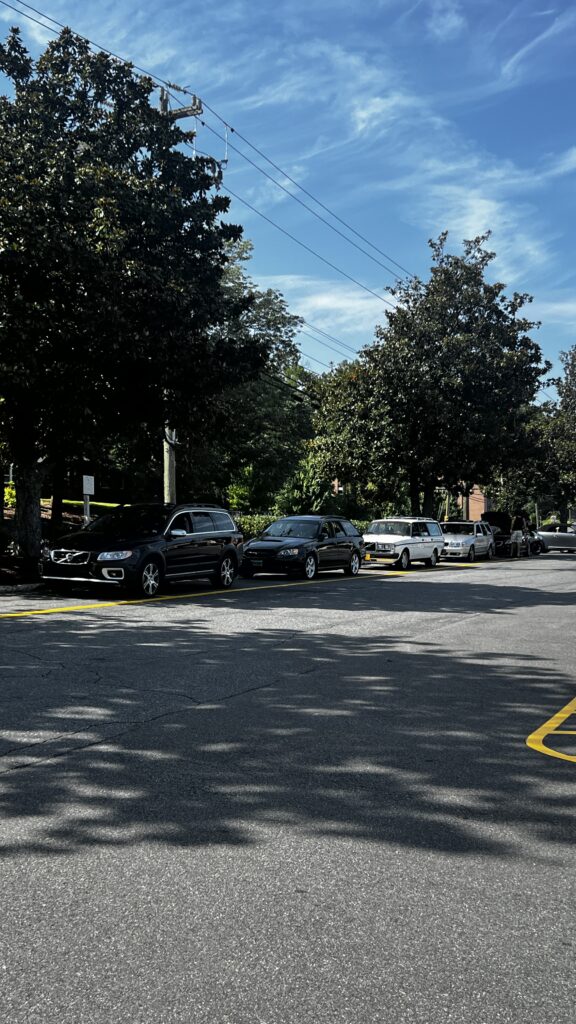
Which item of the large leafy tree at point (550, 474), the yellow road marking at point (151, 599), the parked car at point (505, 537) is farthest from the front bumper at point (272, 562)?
the large leafy tree at point (550, 474)

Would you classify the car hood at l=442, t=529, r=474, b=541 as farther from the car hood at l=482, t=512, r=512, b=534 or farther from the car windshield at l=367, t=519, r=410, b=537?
the car hood at l=482, t=512, r=512, b=534

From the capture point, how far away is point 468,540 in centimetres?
3591

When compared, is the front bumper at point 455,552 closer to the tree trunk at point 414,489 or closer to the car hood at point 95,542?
the tree trunk at point 414,489

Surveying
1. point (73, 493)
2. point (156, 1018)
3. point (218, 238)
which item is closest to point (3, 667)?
point (156, 1018)

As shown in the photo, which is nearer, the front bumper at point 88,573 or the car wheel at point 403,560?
the front bumper at point 88,573

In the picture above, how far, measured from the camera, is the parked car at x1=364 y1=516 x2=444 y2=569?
28719 millimetres

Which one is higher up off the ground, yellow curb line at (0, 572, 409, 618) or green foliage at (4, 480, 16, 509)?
green foliage at (4, 480, 16, 509)

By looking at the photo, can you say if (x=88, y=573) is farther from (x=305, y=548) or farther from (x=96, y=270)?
(x=305, y=548)

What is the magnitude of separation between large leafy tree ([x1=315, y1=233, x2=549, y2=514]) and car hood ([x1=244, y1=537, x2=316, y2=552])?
Result: 15.2m

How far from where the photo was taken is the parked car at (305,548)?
72.5 ft

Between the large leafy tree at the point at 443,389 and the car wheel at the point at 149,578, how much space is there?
21.7 meters

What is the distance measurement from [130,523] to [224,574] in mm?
2537

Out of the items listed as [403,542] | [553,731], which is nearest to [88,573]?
[553,731]

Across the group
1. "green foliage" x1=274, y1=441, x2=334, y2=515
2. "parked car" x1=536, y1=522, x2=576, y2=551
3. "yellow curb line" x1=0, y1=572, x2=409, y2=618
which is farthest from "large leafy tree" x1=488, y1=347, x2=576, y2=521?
"yellow curb line" x1=0, y1=572, x2=409, y2=618
